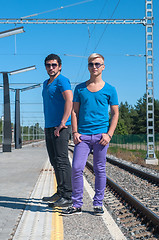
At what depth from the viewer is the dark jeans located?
5.33 m

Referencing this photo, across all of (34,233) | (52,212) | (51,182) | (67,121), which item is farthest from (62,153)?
(51,182)

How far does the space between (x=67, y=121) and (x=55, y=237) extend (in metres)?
1.88

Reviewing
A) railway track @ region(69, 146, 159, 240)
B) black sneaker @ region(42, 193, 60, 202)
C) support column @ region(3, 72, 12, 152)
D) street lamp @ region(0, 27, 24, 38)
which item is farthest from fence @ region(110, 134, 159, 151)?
black sneaker @ region(42, 193, 60, 202)

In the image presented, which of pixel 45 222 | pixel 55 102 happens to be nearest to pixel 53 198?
pixel 45 222

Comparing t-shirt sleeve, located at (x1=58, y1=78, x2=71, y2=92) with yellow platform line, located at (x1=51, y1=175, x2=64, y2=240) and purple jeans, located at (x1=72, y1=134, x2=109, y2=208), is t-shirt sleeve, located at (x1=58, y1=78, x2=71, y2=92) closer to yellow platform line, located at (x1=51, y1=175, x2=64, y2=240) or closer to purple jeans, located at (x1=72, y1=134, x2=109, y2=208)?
purple jeans, located at (x1=72, y1=134, x2=109, y2=208)

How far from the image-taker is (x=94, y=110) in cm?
482

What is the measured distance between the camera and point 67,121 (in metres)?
5.43

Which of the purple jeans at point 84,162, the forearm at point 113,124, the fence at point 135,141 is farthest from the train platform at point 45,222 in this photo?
the fence at point 135,141

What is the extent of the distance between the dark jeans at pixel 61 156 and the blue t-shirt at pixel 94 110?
531 mm

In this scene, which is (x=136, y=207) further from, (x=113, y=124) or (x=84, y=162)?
(x=113, y=124)

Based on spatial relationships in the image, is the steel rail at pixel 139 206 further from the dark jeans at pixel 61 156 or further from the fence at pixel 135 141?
the fence at pixel 135 141

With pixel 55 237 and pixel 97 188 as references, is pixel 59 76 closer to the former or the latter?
pixel 97 188

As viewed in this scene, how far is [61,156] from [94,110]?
3.14ft

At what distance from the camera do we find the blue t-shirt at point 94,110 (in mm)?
4812
